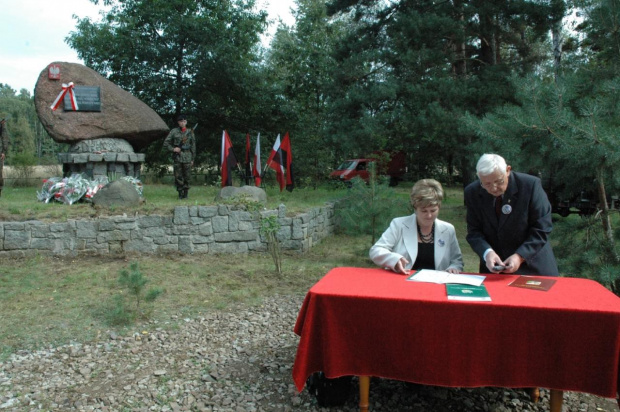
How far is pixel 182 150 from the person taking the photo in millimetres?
10062

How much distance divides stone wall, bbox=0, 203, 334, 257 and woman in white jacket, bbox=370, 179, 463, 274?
4742 mm

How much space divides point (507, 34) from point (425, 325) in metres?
10.2

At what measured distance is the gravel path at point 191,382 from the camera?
3197 millimetres

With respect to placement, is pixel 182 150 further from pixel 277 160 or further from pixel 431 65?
pixel 431 65

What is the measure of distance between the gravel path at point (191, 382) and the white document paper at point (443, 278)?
79 cm

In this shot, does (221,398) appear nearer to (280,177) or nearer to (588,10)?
(588,10)

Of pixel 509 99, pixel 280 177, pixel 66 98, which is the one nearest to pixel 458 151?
pixel 509 99

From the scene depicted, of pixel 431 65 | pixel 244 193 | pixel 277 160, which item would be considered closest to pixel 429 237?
pixel 244 193

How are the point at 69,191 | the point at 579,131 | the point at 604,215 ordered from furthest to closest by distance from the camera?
the point at 69,191 → the point at 604,215 → the point at 579,131

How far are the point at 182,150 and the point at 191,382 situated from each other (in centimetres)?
716

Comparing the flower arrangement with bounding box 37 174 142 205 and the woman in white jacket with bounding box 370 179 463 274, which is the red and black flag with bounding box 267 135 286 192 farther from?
the woman in white jacket with bounding box 370 179 463 274

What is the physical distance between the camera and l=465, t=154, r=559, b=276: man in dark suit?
318cm

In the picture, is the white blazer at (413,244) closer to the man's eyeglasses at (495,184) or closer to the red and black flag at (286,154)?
the man's eyeglasses at (495,184)

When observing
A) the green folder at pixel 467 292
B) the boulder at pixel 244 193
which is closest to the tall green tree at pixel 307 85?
the boulder at pixel 244 193
